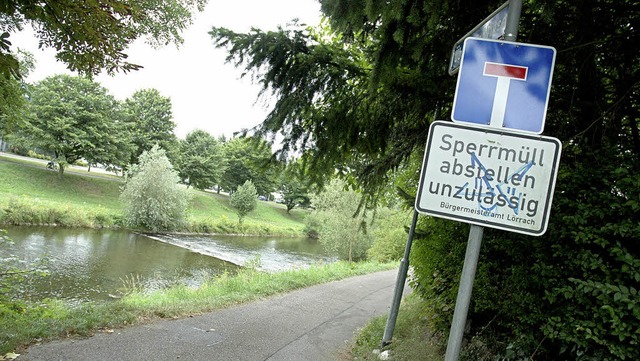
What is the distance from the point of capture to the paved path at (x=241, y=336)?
4.36m

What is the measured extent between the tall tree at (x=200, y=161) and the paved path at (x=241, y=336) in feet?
152

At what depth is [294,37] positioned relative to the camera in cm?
454

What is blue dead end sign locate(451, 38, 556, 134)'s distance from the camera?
1.71m

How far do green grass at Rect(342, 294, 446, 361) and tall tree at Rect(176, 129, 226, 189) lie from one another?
47891mm

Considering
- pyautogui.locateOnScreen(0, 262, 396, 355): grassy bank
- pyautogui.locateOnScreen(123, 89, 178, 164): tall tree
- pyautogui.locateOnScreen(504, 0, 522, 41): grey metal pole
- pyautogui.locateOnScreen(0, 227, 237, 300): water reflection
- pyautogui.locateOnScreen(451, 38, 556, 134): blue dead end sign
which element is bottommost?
pyautogui.locateOnScreen(0, 227, 237, 300): water reflection

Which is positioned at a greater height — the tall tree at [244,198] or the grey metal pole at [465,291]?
the grey metal pole at [465,291]

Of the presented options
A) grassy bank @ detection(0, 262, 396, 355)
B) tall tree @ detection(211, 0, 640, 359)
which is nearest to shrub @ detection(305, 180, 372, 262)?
grassy bank @ detection(0, 262, 396, 355)

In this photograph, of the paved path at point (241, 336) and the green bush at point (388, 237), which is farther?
the green bush at point (388, 237)

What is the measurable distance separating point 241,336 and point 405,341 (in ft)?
7.45

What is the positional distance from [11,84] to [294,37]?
142 inches

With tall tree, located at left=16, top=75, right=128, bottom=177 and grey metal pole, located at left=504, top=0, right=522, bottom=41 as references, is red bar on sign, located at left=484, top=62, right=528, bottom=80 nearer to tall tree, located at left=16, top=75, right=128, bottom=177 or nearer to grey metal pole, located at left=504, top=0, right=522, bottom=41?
grey metal pole, located at left=504, top=0, right=522, bottom=41

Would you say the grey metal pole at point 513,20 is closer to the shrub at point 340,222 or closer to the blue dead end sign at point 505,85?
the blue dead end sign at point 505,85

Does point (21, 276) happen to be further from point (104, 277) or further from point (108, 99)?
point (108, 99)

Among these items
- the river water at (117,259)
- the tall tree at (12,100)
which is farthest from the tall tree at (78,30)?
the river water at (117,259)
